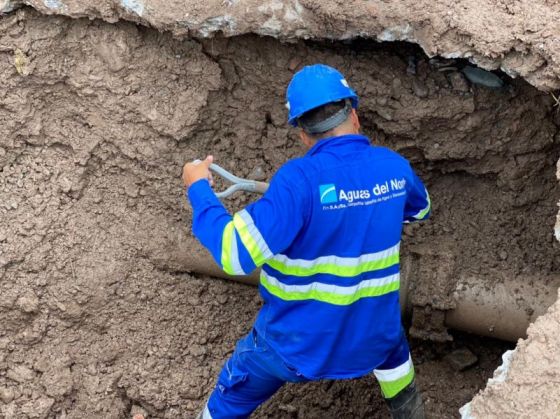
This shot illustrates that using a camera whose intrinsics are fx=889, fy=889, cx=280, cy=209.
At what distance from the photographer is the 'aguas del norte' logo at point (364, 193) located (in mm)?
3232

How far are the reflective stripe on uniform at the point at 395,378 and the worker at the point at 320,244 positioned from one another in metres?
0.01

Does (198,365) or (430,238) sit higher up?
(430,238)

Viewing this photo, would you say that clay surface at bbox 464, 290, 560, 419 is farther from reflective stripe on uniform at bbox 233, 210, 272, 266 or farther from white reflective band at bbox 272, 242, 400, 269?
reflective stripe on uniform at bbox 233, 210, 272, 266

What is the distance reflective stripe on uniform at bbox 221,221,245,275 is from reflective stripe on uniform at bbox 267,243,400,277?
0.23 metres

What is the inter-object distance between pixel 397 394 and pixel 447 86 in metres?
1.46

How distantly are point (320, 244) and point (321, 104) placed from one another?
53cm

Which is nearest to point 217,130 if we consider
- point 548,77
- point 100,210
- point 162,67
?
point 162,67

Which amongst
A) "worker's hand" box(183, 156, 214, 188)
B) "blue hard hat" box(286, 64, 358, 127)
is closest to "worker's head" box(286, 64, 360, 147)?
→ "blue hard hat" box(286, 64, 358, 127)

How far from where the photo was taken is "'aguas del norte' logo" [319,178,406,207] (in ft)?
10.6

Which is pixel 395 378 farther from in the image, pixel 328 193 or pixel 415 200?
pixel 328 193

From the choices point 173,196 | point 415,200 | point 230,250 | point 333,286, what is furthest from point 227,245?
point 173,196

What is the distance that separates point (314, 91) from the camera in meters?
3.35

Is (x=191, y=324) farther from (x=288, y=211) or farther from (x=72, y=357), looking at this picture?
(x=288, y=211)

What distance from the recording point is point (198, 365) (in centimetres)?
451
